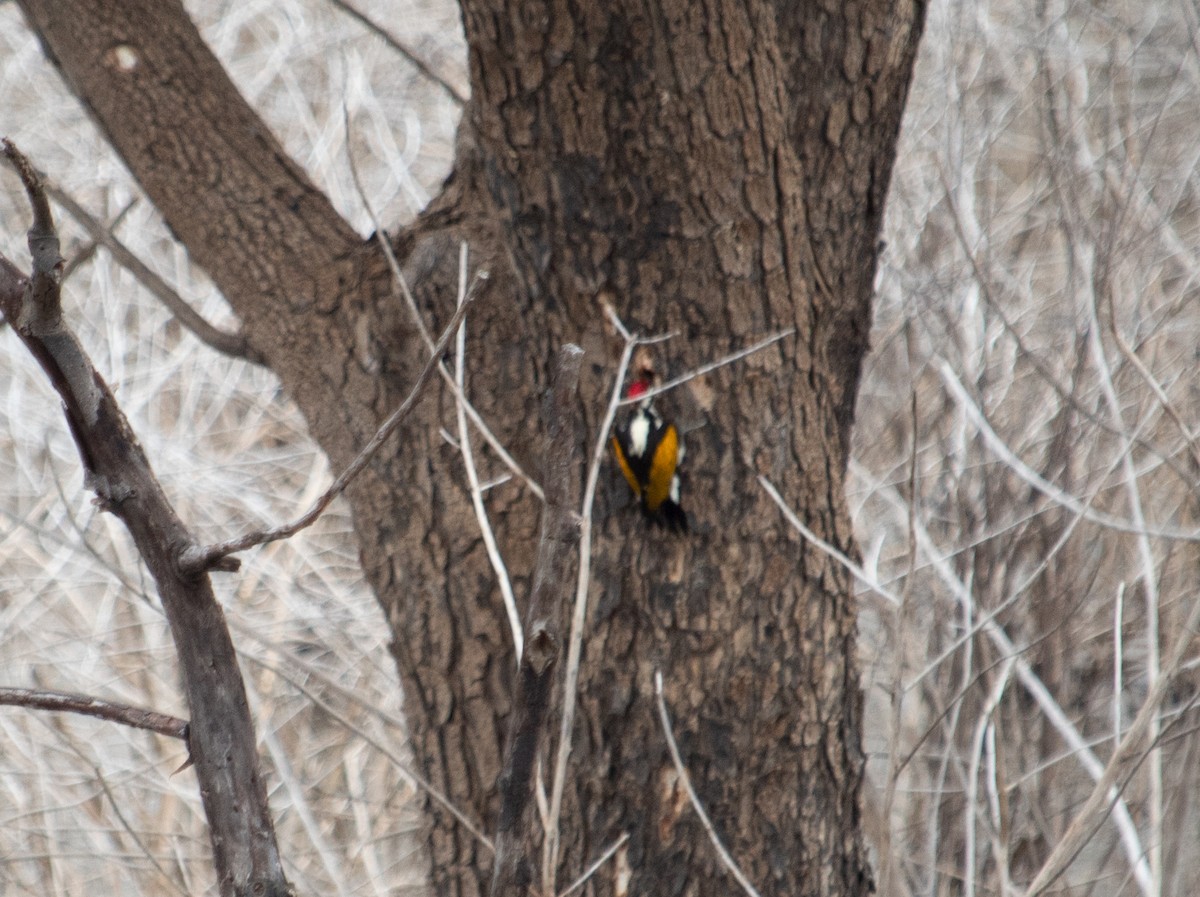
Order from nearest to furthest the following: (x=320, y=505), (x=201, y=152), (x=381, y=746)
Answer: (x=320, y=505) < (x=381, y=746) < (x=201, y=152)

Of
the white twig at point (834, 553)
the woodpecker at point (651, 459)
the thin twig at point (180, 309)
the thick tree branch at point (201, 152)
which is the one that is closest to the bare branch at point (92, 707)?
the white twig at point (834, 553)

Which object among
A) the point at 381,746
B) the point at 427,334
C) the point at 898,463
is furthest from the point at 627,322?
the point at 898,463

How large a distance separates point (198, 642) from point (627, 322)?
114cm

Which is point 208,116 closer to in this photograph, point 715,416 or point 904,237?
point 715,416

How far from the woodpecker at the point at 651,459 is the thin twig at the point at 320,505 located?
98 cm

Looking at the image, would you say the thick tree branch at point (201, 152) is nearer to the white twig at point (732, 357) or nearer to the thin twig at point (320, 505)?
the white twig at point (732, 357)

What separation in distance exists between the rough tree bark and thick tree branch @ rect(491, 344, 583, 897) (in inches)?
41.2

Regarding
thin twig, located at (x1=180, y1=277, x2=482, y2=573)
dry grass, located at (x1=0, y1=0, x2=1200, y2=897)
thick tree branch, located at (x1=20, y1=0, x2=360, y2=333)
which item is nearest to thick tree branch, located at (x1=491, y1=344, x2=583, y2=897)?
thin twig, located at (x1=180, y1=277, x2=482, y2=573)

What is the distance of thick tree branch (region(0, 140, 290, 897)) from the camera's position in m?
1.19

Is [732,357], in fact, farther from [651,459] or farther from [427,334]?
[427,334]

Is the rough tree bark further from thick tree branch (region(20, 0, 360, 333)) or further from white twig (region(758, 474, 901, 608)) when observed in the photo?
white twig (region(758, 474, 901, 608))

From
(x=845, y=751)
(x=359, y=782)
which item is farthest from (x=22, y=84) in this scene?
(x=845, y=751)

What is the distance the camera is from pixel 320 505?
1.08 metres

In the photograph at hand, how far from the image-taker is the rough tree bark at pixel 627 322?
2082 millimetres
